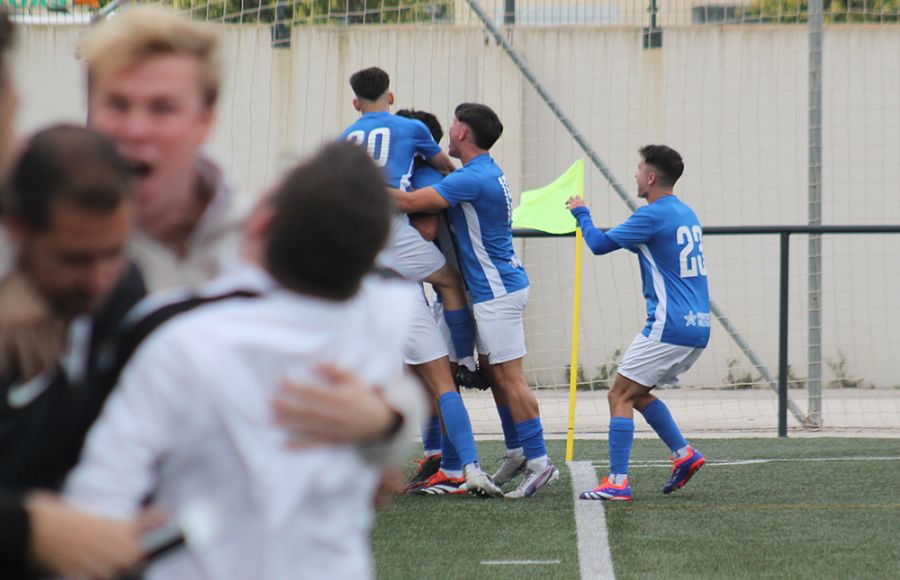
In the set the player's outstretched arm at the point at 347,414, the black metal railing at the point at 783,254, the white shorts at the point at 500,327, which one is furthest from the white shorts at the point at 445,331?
the player's outstretched arm at the point at 347,414

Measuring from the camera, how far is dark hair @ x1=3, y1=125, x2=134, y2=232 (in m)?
1.60

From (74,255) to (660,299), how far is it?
19.3ft

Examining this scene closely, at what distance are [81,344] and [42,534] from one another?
0.25m

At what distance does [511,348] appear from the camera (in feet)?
23.8

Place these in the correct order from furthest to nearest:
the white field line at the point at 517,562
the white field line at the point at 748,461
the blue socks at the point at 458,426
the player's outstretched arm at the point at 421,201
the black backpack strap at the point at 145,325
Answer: the white field line at the point at 748,461 < the blue socks at the point at 458,426 < the player's outstretched arm at the point at 421,201 < the white field line at the point at 517,562 < the black backpack strap at the point at 145,325

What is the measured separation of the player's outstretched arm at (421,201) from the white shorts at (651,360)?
1.26 metres

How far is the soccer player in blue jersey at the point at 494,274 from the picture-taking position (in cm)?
711

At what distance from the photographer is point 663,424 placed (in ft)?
23.8

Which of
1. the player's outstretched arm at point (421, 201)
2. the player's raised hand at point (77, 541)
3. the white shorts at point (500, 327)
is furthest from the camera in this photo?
the white shorts at point (500, 327)

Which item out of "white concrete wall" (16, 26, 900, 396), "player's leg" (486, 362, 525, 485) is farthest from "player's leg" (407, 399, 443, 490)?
"white concrete wall" (16, 26, 900, 396)

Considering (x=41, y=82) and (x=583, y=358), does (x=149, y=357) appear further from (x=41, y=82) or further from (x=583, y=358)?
(x=583, y=358)

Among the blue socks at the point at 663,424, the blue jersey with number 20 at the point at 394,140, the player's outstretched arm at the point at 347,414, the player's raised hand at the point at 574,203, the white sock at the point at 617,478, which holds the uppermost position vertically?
the blue jersey with number 20 at the point at 394,140

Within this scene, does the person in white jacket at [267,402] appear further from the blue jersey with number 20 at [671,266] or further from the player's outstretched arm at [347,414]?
the blue jersey with number 20 at [671,266]

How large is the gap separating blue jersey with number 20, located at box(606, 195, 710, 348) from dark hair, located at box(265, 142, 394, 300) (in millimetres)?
5531
